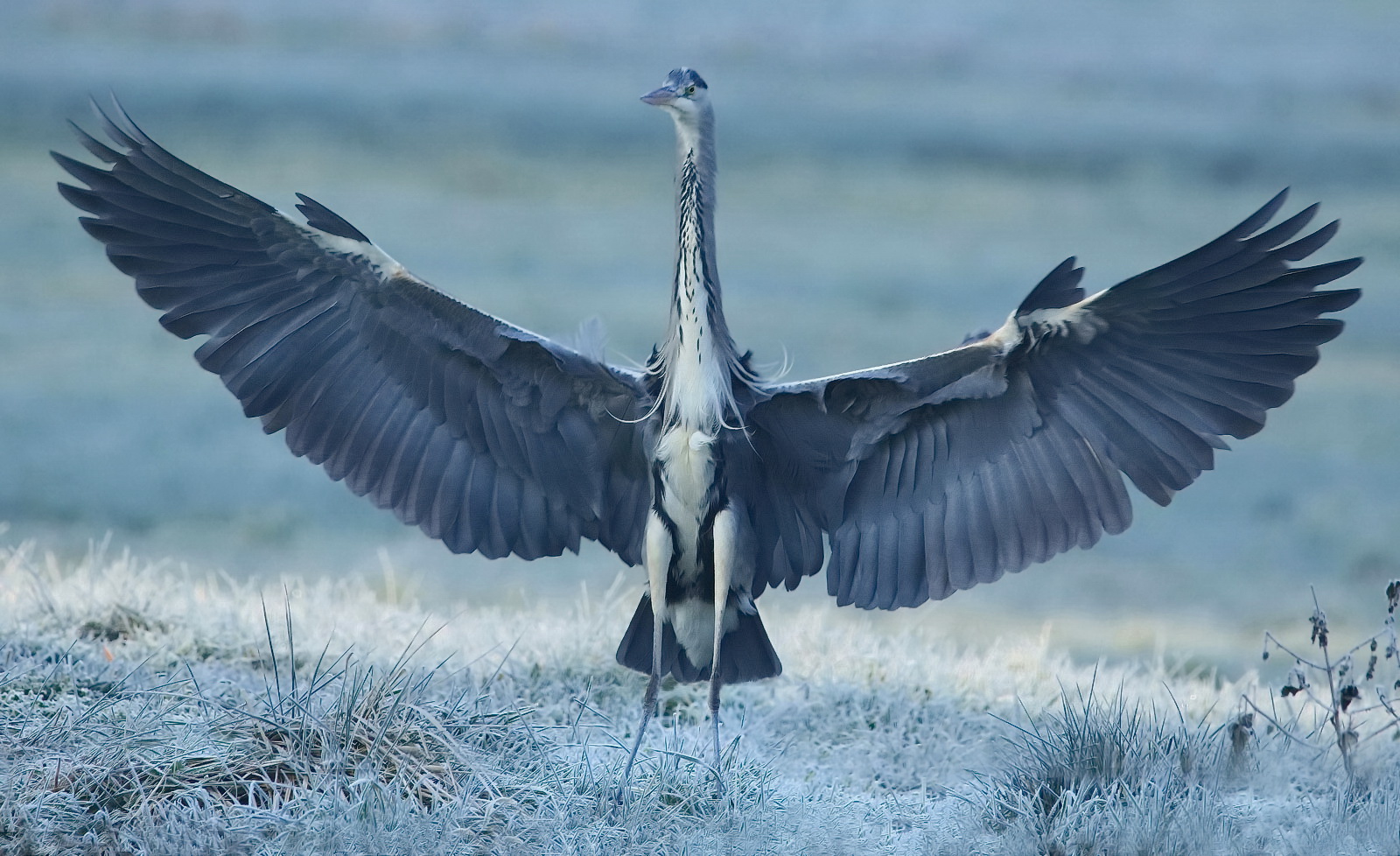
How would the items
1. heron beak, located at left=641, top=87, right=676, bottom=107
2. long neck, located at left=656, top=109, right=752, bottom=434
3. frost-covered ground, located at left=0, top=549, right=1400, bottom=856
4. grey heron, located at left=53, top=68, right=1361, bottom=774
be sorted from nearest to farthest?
frost-covered ground, located at left=0, top=549, right=1400, bottom=856 → grey heron, located at left=53, top=68, right=1361, bottom=774 → long neck, located at left=656, top=109, right=752, bottom=434 → heron beak, located at left=641, top=87, right=676, bottom=107

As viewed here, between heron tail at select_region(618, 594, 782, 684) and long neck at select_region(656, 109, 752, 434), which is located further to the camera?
heron tail at select_region(618, 594, 782, 684)

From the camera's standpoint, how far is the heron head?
5.27 meters

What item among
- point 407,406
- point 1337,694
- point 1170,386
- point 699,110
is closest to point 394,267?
point 407,406

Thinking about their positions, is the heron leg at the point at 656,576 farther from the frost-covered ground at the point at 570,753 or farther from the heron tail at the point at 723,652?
the frost-covered ground at the point at 570,753

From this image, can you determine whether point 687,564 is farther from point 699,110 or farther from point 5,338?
point 5,338

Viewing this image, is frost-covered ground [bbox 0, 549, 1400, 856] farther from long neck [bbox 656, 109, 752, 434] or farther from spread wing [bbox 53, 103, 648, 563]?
long neck [bbox 656, 109, 752, 434]

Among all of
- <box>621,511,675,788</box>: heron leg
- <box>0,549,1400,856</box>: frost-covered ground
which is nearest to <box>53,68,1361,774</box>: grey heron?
<box>621,511,675,788</box>: heron leg

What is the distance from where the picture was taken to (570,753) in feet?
16.1

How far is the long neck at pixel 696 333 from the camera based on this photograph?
515cm

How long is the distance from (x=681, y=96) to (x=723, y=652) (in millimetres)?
1930

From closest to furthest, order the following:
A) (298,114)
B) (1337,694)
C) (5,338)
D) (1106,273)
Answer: (1337,694) → (5,338) → (1106,273) → (298,114)

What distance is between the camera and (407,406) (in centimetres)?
545

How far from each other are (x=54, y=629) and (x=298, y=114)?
568 inches

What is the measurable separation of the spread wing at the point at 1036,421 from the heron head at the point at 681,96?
102 cm
